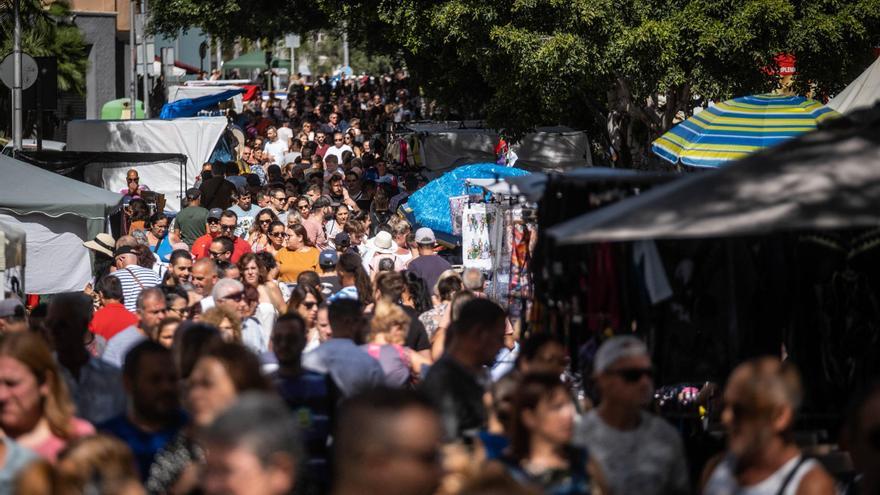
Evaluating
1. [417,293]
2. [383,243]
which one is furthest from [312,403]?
[383,243]

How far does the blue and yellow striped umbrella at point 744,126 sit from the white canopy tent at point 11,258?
6.29 meters

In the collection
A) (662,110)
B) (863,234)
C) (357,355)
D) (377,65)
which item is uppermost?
(377,65)

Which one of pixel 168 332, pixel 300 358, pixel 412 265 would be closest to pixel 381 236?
pixel 412 265

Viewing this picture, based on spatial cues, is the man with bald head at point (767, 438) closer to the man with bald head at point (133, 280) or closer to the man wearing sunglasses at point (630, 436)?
the man wearing sunglasses at point (630, 436)

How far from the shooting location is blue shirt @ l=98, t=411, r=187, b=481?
19.4ft

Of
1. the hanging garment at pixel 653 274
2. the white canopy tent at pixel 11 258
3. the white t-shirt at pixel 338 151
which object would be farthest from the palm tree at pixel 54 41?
the hanging garment at pixel 653 274

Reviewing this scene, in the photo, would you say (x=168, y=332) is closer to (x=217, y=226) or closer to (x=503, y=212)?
(x=503, y=212)

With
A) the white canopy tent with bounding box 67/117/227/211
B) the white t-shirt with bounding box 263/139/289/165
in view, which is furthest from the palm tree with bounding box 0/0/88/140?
the white t-shirt with bounding box 263/139/289/165

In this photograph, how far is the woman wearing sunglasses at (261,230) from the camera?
1480 centimetres

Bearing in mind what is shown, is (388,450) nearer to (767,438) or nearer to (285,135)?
(767,438)

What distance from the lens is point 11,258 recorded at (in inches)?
467

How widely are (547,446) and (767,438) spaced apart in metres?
0.90

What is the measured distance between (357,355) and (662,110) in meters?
15.0

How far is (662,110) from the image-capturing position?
22.0 metres
